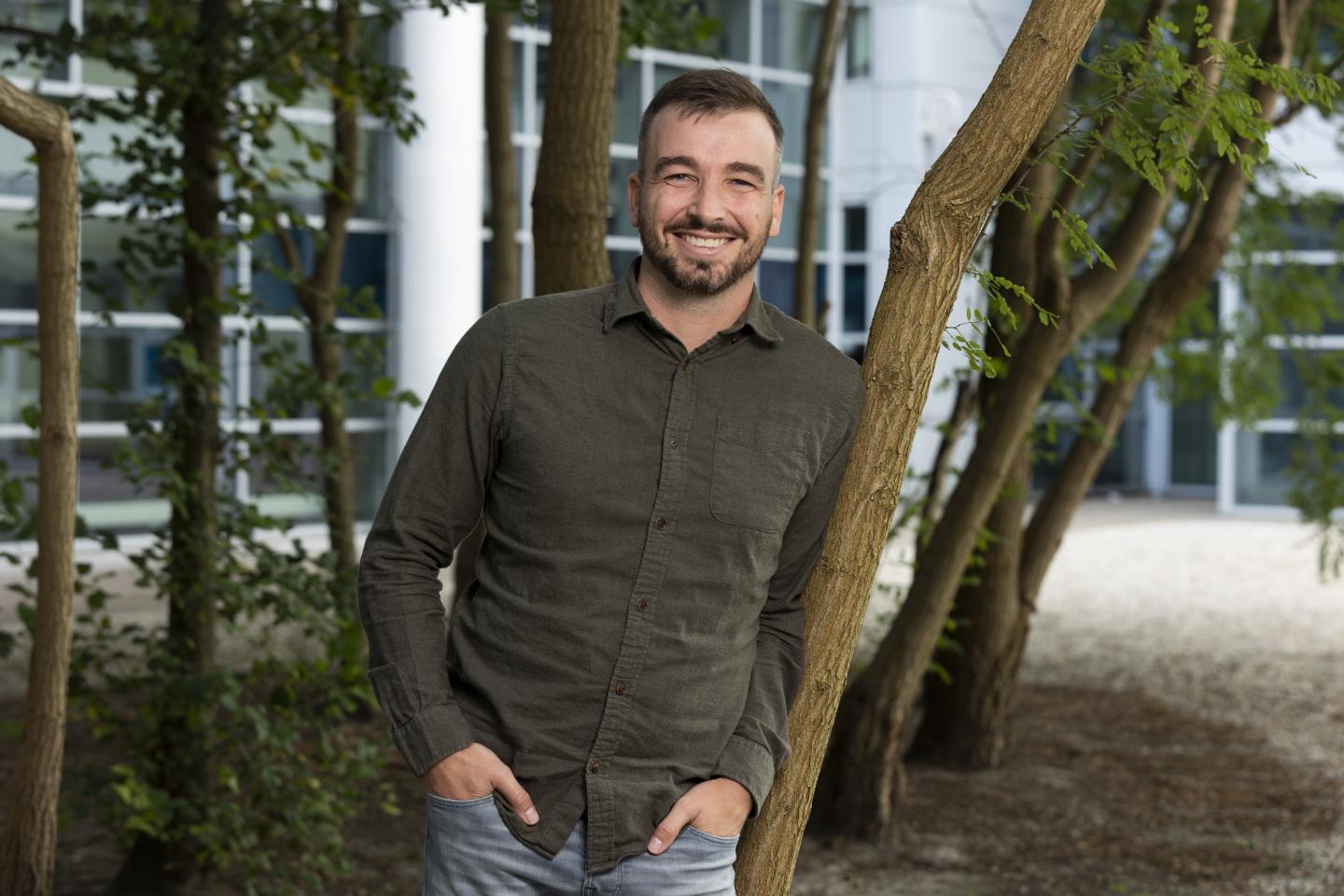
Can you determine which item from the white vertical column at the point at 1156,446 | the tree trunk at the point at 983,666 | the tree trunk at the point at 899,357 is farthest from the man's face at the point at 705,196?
the white vertical column at the point at 1156,446

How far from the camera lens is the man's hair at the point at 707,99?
2.11 metres

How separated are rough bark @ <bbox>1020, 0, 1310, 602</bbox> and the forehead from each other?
414cm

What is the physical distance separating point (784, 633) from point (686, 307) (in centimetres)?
49

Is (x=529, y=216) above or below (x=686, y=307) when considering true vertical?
above

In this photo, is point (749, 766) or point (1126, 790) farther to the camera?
point (1126, 790)

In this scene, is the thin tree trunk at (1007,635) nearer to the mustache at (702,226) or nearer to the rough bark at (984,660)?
the rough bark at (984,660)

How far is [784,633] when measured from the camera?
2.28 m

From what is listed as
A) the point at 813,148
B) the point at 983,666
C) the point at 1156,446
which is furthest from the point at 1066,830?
the point at 1156,446

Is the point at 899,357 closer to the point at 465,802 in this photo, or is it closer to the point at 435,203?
the point at 465,802

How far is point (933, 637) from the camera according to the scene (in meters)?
5.98

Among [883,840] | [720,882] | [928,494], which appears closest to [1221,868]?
[883,840]

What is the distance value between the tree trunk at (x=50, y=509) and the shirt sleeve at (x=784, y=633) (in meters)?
1.79

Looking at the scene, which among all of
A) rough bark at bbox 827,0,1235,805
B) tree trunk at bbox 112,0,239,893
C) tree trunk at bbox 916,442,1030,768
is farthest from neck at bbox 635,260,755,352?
tree trunk at bbox 916,442,1030,768

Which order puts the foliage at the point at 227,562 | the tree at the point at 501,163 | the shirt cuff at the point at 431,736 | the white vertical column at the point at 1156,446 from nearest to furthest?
the shirt cuff at the point at 431,736 < the foliage at the point at 227,562 < the tree at the point at 501,163 < the white vertical column at the point at 1156,446
